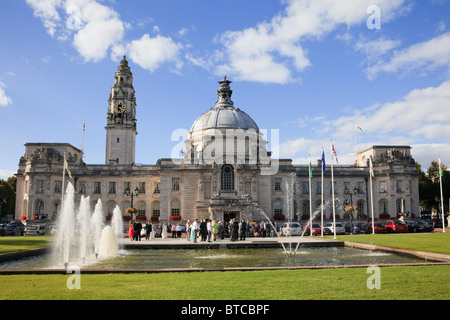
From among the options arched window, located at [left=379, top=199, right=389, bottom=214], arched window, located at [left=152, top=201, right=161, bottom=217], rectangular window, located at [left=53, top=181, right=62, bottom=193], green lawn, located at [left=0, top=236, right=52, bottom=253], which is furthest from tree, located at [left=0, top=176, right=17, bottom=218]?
arched window, located at [left=379, top=199, right=389, bottom=214]

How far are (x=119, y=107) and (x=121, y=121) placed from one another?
121 inches

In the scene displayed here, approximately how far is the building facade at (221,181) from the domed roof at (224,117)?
19 centimetres

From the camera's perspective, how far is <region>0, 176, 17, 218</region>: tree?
8394 cm

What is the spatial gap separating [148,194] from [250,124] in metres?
22.7

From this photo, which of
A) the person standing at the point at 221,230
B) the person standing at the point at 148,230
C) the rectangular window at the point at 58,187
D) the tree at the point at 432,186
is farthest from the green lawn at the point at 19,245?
the tree at the point at 432,186

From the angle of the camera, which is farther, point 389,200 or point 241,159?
point 389,200

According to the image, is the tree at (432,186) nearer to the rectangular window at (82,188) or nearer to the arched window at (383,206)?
the arched window at (383,206)

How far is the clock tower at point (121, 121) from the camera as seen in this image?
269 ft

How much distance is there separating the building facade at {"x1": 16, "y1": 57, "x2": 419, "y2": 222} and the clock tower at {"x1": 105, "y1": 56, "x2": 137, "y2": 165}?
9.22 metres
